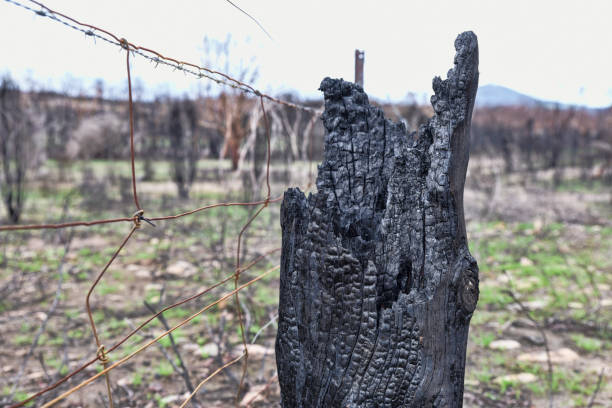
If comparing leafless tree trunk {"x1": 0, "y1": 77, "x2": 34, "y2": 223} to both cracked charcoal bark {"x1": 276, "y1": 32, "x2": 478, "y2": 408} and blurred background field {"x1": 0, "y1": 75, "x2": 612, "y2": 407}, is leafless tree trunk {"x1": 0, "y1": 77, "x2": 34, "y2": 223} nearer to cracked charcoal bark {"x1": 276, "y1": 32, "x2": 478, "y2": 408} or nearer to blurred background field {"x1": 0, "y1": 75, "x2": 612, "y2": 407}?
blurred background field {"x1": 0, "y1": 75, "x2": 612, "y2": 407}

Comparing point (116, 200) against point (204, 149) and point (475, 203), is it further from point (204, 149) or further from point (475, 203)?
point (204, 149)

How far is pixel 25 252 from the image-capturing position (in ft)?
17.5

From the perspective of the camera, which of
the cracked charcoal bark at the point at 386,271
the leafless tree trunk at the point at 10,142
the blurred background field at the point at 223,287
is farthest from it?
the leafless tree trunk at the point at 10,142

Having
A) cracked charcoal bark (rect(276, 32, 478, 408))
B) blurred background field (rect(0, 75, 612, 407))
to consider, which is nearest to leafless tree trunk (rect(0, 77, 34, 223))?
blurred background field (rect(0, 75, 612, 407))

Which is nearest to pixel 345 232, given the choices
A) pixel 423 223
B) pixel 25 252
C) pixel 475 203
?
pixel 423 223

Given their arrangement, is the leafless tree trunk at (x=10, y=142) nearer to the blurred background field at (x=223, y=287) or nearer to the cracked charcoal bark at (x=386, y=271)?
the blurred background field at (x=223, y=287)

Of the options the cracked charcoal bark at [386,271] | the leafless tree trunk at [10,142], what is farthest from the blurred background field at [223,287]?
the cracked charcoal bark at [386,271]

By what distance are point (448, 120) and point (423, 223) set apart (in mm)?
206

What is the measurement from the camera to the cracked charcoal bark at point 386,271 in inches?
35.3

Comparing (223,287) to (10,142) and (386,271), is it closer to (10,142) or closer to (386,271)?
(386,271)

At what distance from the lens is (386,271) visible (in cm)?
94

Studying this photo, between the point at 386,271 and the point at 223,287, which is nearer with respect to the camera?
the point at 386,271

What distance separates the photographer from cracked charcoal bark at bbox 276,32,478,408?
0.90m

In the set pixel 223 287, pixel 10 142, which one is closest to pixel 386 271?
pixel 223 287
